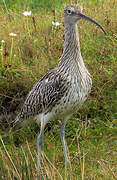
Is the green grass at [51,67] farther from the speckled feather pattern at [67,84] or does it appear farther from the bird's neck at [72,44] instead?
the bird's neck at [72,44]

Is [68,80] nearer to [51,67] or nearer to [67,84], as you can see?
[67,84]

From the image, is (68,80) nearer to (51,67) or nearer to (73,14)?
(73,14)

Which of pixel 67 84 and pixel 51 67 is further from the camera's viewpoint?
pixel 51 67

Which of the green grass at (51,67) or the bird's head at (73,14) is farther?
the green grass at (51,67)

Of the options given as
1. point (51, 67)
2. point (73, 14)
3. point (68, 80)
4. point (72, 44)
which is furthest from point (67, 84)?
point (51, 67)

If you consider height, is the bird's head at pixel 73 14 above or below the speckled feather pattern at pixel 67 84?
above

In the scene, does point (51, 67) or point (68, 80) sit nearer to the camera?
point (68, 80)

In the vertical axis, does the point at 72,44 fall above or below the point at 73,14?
below

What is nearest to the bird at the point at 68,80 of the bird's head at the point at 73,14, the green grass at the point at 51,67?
the bird's head at the point at 73,14

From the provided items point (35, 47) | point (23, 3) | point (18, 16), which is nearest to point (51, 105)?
point (35, 47)

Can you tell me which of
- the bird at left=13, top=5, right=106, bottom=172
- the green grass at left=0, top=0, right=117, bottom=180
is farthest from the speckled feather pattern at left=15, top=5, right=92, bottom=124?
the green grass at left=0, top=0, right=117, bottom=180

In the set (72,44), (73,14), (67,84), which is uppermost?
(73,14)

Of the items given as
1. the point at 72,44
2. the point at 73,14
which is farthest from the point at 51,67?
the point at 73,14

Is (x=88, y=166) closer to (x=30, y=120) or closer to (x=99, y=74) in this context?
(x=30, y=120)
